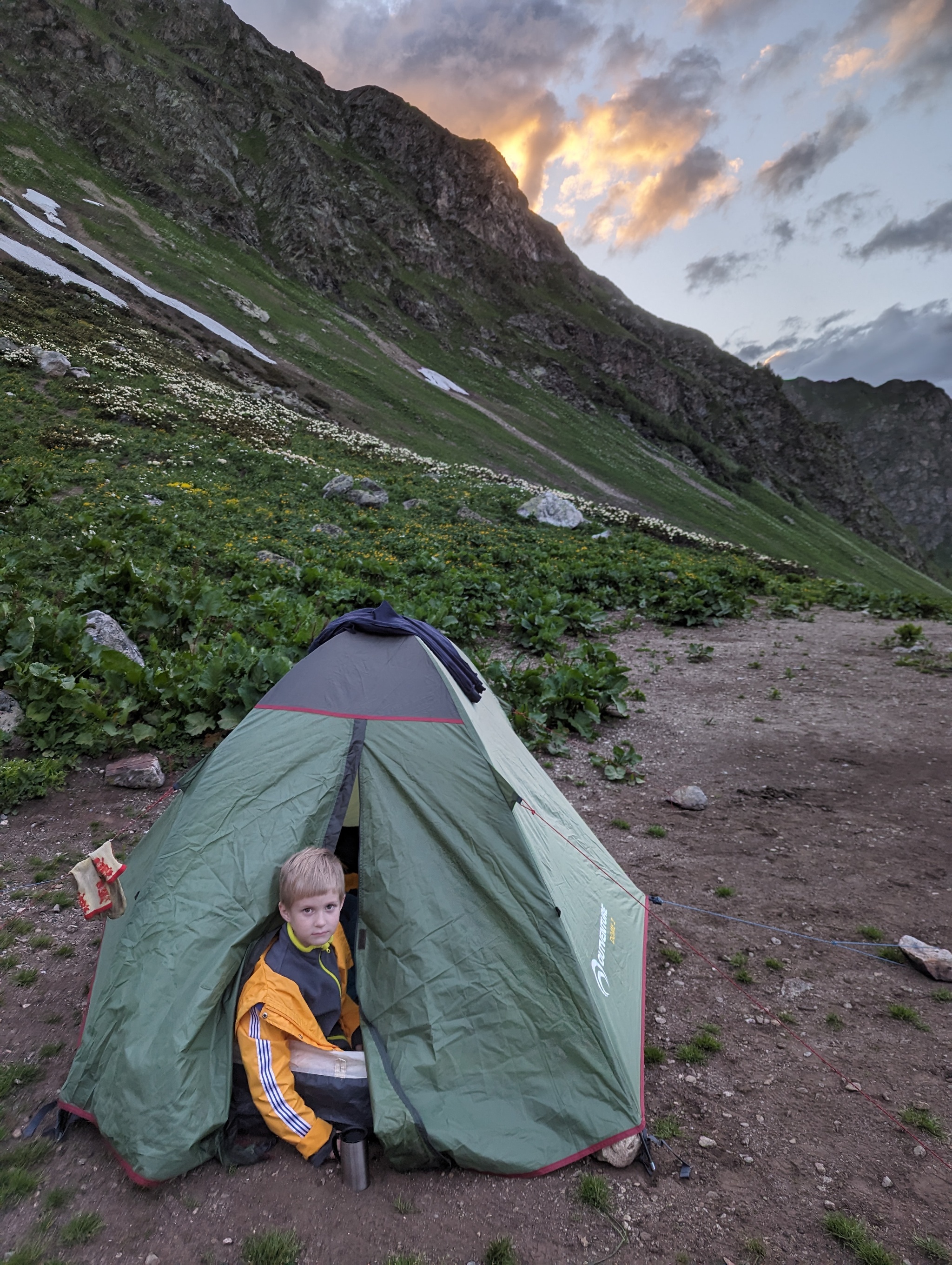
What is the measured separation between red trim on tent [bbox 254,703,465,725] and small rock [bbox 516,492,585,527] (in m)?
22.4

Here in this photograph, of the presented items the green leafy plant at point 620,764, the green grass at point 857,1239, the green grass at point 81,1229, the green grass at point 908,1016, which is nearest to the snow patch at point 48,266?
the green leafy plant at point 620,764

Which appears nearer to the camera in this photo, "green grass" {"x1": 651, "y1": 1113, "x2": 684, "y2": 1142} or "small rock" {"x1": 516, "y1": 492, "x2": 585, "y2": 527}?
"green grass" {"x1": 651, "y1": 1113, "x2": 684, "y2": 1142}

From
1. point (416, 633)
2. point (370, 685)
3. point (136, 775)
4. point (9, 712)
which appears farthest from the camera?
point (9, 712)

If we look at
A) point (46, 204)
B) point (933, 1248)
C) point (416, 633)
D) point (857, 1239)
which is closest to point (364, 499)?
point (416, 633)

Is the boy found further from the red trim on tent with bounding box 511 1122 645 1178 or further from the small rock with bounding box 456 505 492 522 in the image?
the small rock with bounding box 456 505 492 522

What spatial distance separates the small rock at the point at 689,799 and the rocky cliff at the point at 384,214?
77.5 m

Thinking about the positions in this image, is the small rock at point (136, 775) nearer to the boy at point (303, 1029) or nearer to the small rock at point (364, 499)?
the boy at point (303, 1029)

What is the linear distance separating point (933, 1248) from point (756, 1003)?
6.11 ft

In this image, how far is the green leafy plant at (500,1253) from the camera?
3178 mm

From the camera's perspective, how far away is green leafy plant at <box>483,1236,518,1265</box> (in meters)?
3.18

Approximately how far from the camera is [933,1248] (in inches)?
129

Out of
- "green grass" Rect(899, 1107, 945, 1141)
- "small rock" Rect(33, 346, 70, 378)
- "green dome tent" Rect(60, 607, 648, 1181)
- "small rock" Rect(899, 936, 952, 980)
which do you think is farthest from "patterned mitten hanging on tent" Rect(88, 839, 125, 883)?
"small rock" Rect(33, 346, 70, 378)

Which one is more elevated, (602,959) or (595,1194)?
(602,959)

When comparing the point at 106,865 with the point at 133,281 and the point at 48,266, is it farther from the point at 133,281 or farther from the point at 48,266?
the point at 133,281
